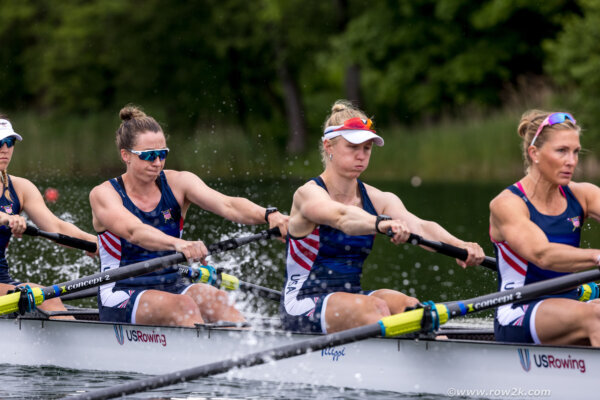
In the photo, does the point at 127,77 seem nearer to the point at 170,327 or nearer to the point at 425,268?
the point at 425,268

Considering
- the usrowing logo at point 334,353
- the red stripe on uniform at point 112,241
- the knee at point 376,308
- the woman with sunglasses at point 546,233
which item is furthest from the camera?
the red stripe on uniform at point 112,241

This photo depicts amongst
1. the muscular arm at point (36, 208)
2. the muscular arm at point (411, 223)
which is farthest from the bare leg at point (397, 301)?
the muscular arm at point (36, 208)

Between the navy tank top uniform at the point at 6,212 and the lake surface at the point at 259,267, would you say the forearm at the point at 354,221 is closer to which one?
the lake surface at the point at 259,267

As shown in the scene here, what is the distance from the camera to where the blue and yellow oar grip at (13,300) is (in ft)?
25.9

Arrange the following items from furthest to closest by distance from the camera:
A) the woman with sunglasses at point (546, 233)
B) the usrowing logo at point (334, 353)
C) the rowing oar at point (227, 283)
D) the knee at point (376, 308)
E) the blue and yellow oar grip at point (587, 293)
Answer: the rowing oar at point (227, 283) < the blue and yellow oar grip at point (587, 293) < the usrowing logo at point (334, 353) < the knee at point (376, 308) < the woman with sunglasses at point (546, 233)

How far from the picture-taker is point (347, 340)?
6.27m

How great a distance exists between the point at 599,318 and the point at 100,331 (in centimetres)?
367

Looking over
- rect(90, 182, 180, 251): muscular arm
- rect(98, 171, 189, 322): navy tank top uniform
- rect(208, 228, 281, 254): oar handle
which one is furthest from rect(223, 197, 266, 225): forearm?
rect(90, 182, 180, 251): muscular arm

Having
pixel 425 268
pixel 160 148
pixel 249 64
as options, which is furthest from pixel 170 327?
pixel 249 64

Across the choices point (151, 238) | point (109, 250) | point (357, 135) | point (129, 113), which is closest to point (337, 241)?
point (357, 135)

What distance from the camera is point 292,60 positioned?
36625 millimetres

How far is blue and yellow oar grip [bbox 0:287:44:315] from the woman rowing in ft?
6.58

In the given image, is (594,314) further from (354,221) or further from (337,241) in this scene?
(337,241)

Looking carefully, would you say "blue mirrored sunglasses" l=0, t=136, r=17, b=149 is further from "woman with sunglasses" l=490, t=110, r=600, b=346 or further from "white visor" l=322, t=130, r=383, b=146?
"woman with sunglasses" l=490, t=110, r=600, b=346
